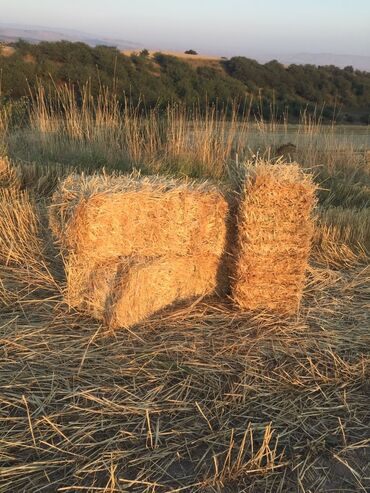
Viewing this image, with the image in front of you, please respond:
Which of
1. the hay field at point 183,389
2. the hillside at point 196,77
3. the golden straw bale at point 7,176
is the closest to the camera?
the hay field at point 183,389

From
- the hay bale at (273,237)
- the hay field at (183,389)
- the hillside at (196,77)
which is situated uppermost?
the hay bale at (273,237)

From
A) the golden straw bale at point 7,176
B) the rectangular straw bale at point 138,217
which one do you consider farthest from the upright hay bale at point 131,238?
the golden straw bale at point 7,176

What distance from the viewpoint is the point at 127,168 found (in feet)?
23.5

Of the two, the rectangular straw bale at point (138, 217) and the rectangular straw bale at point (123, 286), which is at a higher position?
the rectangular straw bale at point (138, 217)

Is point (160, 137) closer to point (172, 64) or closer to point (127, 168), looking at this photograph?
point (127, 168)

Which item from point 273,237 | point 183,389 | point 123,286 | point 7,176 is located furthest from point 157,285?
point 7,176

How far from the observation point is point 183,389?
108 inches

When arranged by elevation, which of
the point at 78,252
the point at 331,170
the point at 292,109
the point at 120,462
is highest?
the point at 78,252

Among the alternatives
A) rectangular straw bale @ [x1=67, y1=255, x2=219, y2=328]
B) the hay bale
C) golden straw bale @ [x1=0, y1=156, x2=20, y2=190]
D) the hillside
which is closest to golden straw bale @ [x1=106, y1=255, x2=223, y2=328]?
rectangular straw bale @ [x1=67, y1=255, x2=219, y2=328]

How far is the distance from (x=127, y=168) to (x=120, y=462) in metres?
5.29

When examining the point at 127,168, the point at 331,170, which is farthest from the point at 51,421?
the point at 331,170

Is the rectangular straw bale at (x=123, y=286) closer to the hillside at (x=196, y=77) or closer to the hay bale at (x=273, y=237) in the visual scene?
the hay bale at (x=273, y=237)

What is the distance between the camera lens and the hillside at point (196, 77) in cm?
2252

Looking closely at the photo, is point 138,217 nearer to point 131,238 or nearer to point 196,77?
point 131,238
